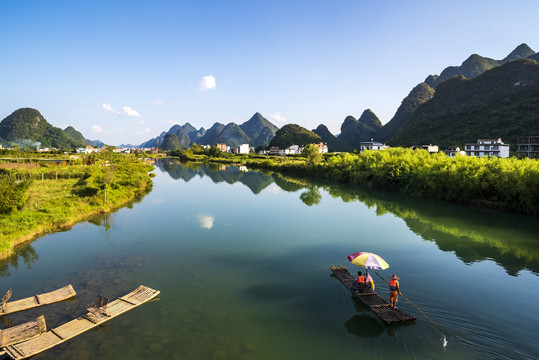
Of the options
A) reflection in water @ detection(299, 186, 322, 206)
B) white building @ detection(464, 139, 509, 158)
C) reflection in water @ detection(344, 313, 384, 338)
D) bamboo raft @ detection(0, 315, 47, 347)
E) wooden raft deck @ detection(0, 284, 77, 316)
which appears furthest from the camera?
white building @ detection(464, 139, 509, 158)

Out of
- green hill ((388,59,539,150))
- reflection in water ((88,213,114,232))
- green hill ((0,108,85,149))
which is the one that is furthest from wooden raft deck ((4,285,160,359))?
green hill ((0,108,85,149))

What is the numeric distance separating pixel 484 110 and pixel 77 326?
→ 118089 mm

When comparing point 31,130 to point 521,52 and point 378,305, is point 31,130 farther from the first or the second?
point 521,52

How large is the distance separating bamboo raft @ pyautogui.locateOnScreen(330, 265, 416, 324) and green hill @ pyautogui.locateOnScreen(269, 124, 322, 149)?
5960 inches

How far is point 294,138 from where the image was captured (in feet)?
557

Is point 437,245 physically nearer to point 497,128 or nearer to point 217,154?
point 497,128

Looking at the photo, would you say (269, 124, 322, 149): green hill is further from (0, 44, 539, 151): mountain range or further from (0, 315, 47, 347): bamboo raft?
(0, 315, 47, 347): bamboo raft

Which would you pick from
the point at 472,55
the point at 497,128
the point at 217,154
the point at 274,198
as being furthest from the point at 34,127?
the point at 472,55

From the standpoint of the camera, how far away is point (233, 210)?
3306 cm

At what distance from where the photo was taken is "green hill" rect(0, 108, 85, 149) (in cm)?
16988

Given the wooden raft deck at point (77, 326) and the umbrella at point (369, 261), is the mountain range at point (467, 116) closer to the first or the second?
the umbrella at point (369, 261)

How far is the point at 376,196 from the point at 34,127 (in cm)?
21242

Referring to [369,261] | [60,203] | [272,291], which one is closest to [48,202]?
[60,203]

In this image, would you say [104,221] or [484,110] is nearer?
[104,221]
